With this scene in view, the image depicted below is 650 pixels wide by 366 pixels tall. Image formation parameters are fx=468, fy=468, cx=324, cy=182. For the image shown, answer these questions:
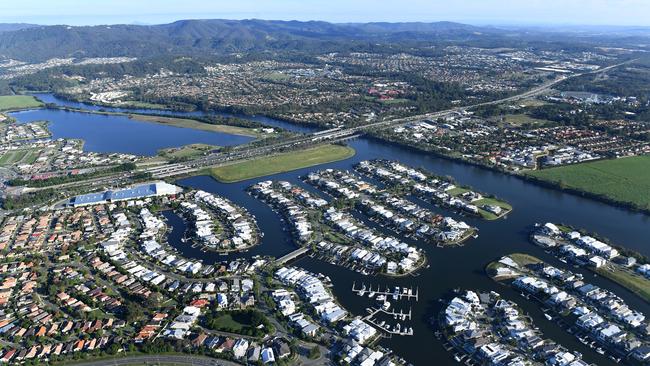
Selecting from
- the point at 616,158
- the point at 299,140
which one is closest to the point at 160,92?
the point at 299,140

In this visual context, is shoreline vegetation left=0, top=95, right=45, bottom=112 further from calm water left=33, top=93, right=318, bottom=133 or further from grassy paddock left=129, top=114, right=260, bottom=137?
grassy paddock left=129, top=114, right=260, bottom=137

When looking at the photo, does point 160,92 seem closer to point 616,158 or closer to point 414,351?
point 616,158

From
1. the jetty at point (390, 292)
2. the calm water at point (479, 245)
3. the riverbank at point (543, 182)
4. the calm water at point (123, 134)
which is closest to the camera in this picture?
the calm water at point (479, 245)

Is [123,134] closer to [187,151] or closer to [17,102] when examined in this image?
[187,151]

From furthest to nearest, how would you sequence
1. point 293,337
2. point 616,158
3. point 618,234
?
point 616,158 < point 618,234 < point 293,337

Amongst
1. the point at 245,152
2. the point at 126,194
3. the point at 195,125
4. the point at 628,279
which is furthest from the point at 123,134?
the point at 628,279

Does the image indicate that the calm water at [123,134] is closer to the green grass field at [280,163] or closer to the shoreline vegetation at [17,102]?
the shoreline vegetation at [17,102]

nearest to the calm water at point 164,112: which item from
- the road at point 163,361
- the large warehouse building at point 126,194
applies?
the large warehouse building at point 126,194
